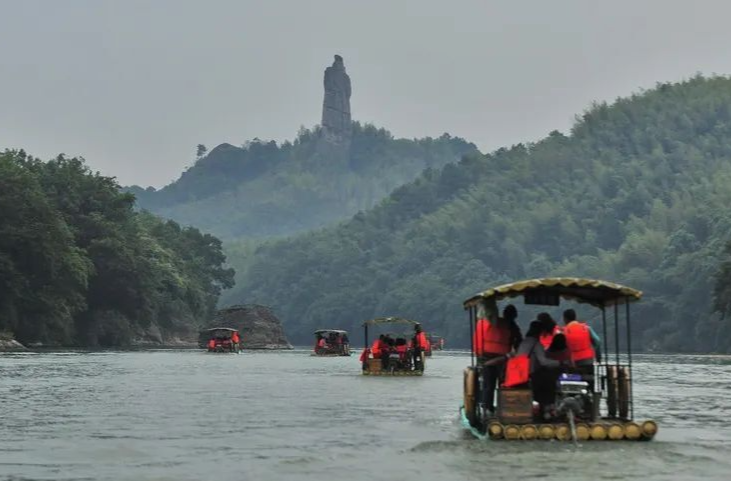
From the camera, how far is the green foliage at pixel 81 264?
10375 cm

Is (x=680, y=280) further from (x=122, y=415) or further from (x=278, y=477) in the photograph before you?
(x=278, y=477)

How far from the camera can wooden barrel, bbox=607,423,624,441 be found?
75.8ft

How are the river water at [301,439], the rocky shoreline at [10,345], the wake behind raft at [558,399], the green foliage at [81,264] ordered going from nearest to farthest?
the river water at [301,439] < the wake behind raft at [558,399] < the rocky shoreline at [10,345] < the green foliage at [81,264]

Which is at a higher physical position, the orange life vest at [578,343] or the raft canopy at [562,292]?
the raft canopy at [562,292]

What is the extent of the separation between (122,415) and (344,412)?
17.4 ft

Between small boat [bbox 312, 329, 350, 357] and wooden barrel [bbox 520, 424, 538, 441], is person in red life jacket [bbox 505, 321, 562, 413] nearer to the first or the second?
wooden barrel [bbox 520, 424, 538, 441]

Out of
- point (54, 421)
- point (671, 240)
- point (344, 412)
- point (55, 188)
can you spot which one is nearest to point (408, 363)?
point (344, 412)

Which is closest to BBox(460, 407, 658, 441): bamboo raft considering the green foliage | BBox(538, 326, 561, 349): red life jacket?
BBox(538, 326, 561, 349): red life jacket

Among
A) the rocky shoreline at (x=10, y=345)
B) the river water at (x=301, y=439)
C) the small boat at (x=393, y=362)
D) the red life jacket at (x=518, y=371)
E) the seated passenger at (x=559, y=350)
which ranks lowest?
the river water at (x=301, y=439)

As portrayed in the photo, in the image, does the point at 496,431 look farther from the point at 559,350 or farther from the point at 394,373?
the point at 394,373

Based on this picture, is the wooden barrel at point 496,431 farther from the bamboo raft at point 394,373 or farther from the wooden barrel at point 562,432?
the bamboo raft at point 394,373

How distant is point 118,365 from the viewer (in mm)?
65875

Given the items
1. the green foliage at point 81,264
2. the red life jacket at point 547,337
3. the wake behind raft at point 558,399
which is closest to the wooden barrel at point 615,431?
the wake behind raft at point 558,399

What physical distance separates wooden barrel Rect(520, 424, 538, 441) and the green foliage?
82.2 meters
